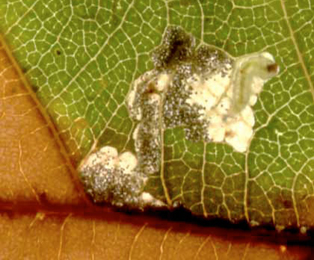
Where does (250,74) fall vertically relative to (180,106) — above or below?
above

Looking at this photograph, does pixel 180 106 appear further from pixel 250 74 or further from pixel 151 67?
pixel 250 74

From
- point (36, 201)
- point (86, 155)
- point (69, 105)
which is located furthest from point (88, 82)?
point (36, 201)

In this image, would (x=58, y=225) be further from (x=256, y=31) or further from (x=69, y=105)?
(x=256, y=31)

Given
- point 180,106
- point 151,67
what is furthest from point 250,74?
point 151,67
